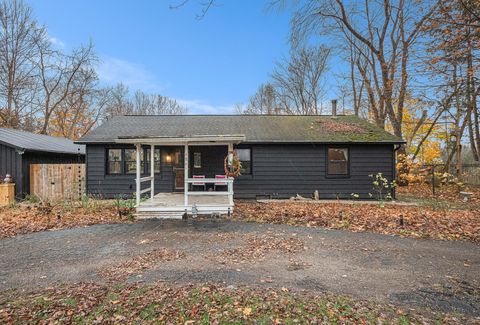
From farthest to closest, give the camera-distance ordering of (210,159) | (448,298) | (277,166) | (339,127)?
(339,127) → (210,159) → (277,166) → (448,298)

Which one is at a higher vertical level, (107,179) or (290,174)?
(290,174)

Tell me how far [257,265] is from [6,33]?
26.0 metres

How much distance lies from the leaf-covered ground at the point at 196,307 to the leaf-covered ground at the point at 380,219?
3.90 m

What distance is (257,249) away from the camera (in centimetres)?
504

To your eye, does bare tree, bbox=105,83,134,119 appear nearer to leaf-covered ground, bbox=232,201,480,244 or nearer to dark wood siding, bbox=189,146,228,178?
dark wood siding, bbox=189,146,228,178

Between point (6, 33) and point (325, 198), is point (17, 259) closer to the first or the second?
point (325, 198)

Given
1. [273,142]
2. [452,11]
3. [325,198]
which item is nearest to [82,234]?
[273,142]

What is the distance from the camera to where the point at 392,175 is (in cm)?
1124

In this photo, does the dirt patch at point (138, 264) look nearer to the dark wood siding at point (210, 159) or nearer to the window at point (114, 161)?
the dark wood siding at point (210, 159)

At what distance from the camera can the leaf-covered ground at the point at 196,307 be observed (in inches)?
107

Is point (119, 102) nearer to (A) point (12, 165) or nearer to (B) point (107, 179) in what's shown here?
(A) point (12, 165)

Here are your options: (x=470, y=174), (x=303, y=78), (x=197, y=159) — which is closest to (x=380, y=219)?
(x=197, y=159)

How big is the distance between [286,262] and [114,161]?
32.3ft

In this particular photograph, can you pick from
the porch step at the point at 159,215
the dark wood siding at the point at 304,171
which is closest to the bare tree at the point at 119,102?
the dark wood siding at the point at 304,171
